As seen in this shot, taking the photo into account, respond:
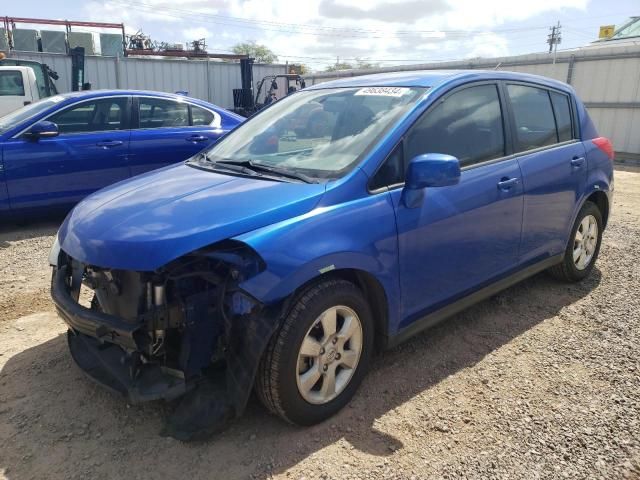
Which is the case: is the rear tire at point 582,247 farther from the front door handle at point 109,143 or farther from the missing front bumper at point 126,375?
the front door handle at point 109,143

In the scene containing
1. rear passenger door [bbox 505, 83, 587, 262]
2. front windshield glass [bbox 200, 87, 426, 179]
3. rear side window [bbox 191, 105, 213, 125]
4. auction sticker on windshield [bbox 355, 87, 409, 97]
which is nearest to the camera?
front windshield glass [bbox 200, 87, 426, 179]

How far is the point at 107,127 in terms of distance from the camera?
20.9 feet

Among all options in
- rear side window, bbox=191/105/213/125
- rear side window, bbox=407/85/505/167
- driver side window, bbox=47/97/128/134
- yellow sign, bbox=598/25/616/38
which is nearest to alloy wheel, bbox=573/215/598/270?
rear side window, bbox=407/85/505/167

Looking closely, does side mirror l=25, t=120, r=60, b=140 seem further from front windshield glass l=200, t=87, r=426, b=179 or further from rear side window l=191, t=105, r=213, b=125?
front windshield glass l=200, t=87, r=426, b=179

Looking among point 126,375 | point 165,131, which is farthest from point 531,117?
point 165,131

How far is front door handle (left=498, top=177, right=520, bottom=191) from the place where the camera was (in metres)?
3.39

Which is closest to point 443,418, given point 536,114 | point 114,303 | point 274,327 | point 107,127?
point 274,327

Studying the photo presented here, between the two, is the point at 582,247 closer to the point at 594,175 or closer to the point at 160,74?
the point at 594,175

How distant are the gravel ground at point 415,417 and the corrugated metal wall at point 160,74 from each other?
592 inches

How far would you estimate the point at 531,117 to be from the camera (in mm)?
3881

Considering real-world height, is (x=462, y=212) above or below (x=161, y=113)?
below

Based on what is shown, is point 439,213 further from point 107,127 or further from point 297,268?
point 107,127

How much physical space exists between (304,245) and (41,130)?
15.4ft

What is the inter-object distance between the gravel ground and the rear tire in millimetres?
572
